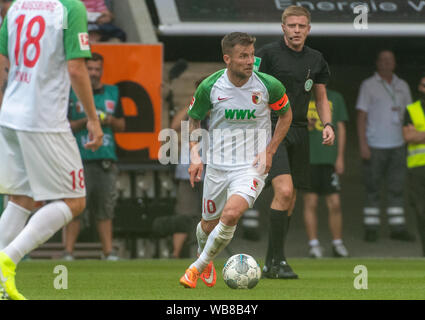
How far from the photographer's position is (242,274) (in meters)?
7.88

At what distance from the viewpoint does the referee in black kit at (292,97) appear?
359 inches

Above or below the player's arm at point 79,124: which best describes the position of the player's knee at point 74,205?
below

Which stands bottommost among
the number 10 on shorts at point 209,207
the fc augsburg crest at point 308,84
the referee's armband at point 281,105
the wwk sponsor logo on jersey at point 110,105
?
the number 10 on shorts at point 209,207

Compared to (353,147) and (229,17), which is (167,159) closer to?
(229,17)

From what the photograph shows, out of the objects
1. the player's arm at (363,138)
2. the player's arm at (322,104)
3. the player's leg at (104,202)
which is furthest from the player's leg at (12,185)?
the player's arm at (363,138)

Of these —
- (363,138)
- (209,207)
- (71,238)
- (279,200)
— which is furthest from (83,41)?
(363,138)

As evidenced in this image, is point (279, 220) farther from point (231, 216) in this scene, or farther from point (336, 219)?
point (336, 219)

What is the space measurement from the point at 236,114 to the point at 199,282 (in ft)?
4.87

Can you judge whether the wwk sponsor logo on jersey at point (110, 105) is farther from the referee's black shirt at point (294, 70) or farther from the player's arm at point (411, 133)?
the referee's black shirt at point (294, 70)

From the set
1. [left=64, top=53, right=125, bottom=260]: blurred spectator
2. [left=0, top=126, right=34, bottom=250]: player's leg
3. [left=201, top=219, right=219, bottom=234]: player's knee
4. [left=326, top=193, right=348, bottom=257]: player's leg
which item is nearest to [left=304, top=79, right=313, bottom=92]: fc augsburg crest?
[left=201, top=219, right=219, bottom=234]: player's knee

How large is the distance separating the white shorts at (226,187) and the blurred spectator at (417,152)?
533 centimetres
